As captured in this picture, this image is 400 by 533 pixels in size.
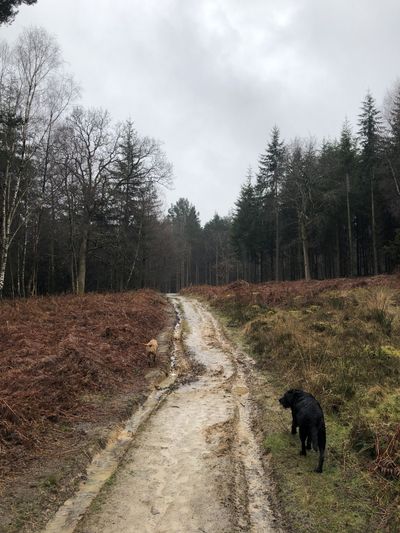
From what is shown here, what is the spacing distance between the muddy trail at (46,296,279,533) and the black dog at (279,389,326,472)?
2.61 ft

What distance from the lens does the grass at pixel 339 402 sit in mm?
5082

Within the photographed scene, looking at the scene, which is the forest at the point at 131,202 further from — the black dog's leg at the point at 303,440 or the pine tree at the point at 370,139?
the black dog's leg at the point at 303,440

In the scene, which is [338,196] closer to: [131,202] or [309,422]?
[131,202]

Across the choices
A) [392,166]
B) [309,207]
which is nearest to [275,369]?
[392,166]

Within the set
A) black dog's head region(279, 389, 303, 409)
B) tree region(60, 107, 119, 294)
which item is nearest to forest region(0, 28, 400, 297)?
tree region(60, 107, 119, 294)

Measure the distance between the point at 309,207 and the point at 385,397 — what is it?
36.7 metres

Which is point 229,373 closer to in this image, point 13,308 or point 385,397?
point 385,397

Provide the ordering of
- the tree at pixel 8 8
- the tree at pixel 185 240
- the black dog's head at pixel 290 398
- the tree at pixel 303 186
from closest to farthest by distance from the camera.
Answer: the black dog's head at pixel 290 398
the tree at pixel 8 8
the tree at pixel 303 186
the tree at pixel 185 240

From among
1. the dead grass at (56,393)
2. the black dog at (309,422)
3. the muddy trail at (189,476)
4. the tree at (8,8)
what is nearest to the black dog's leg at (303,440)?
the black dog at (309,422)

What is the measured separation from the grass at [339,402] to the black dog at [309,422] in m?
0.25

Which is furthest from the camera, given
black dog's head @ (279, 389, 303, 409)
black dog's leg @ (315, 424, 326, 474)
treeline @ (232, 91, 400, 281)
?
treeline @ (232, 91, 400, 281)

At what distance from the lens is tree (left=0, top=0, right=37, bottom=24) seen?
49.5 feet

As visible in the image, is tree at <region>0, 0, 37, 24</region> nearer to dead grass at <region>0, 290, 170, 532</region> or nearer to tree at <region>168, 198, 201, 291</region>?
dead grass at <region>0, 290, 170, 532</region>

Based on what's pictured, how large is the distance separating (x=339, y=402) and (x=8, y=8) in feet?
54.7
